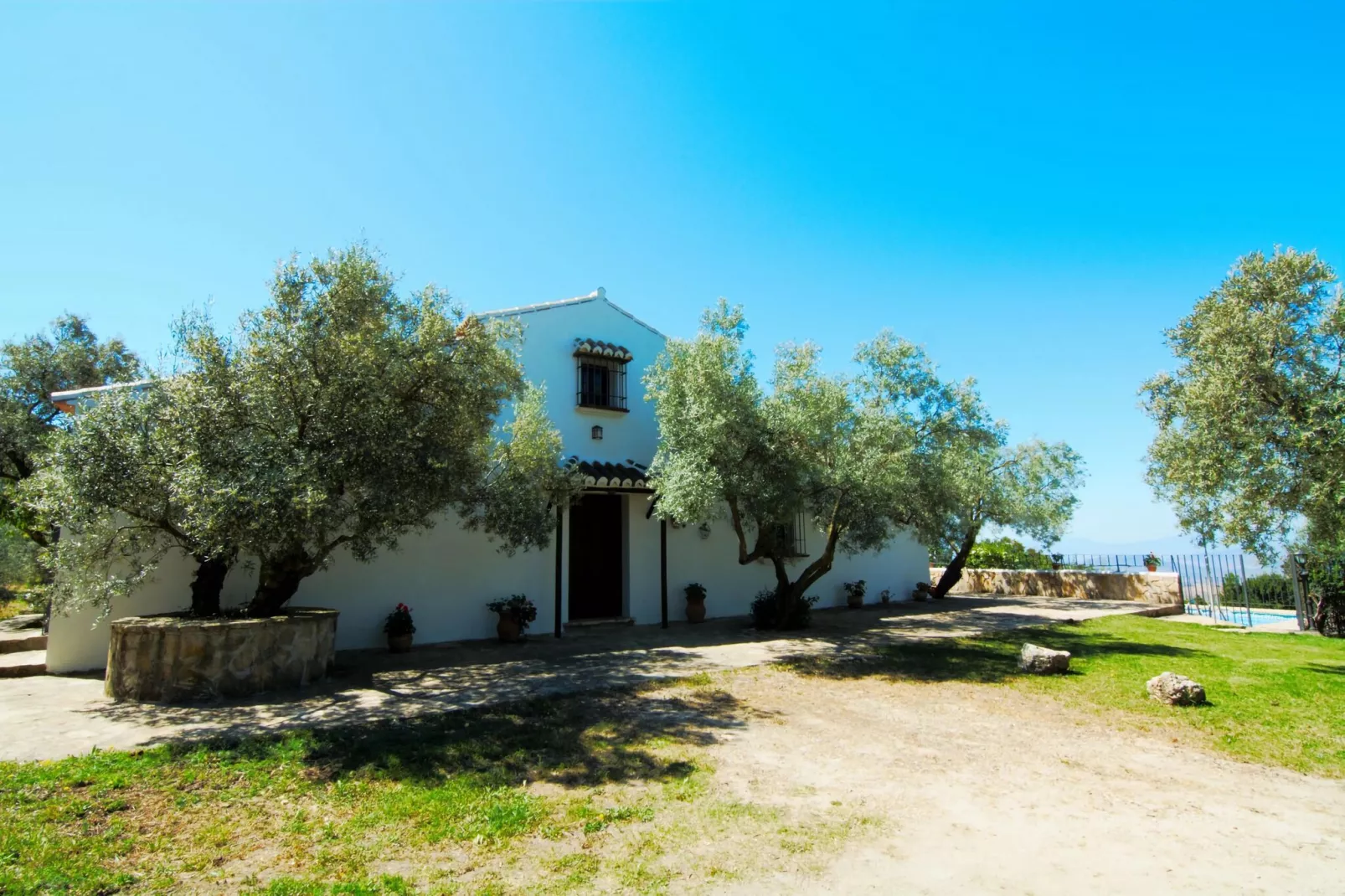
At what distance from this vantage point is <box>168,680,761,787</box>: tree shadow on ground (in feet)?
16.5

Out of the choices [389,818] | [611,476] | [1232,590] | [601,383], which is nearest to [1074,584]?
[1232,590]

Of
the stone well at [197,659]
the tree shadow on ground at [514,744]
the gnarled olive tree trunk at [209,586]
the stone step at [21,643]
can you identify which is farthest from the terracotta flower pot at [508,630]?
the stone step at [21,643]

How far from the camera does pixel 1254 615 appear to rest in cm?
1595

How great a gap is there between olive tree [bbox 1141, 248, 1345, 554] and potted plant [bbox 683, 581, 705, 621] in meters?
8.91

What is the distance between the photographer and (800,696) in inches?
303

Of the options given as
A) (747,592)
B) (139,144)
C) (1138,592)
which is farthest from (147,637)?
(1138,592)

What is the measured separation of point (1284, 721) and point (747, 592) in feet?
33.0

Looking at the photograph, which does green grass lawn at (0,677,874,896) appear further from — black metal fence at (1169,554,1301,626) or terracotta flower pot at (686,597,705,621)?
black metal fence at (1169,554,1301,626)

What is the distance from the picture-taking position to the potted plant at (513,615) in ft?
37.5

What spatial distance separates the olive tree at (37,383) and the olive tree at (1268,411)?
18188 millimetres

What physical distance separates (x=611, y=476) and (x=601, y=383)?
2842 millimetres

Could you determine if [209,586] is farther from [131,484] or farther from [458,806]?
[458,806]

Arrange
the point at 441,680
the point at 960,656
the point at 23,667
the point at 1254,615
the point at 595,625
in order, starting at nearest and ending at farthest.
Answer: the point at 441,680, the point at 23,667, the point at 960,656, the point at 595,625, the point at 1254,615

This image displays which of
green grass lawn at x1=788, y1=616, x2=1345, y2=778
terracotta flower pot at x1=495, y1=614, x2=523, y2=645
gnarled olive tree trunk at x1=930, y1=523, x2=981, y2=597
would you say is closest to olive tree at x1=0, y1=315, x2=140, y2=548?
terracotta flower pot at x1=495, y1=614, x2=523, y2=645
